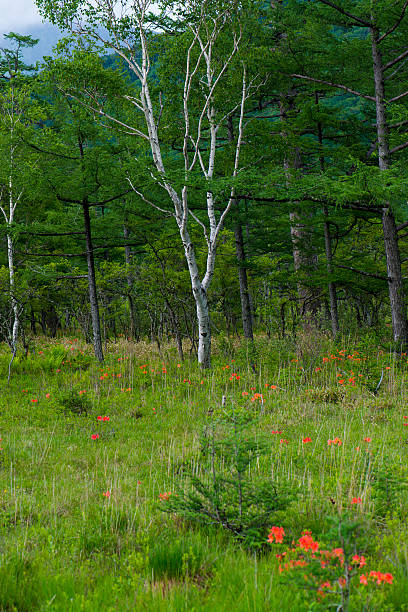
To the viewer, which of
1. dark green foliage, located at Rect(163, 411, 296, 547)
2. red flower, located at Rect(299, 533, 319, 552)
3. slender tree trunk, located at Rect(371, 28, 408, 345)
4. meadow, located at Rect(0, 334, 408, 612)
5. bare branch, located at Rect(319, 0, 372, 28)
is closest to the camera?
meadow, located at Rect(0, 334, 408, 612)

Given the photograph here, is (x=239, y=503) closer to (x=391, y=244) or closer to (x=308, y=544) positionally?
(x=308, y=544)

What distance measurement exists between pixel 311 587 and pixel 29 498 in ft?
8.78

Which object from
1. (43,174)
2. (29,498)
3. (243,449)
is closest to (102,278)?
(43,174)

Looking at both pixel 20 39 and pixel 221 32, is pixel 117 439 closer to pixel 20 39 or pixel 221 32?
pixel 221 32

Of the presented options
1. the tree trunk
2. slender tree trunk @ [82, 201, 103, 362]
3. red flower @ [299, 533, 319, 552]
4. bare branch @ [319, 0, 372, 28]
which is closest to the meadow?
red flower @ [299, 533, 319, 552]

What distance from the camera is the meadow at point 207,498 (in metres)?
2.18

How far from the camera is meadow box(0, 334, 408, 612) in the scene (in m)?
2.18

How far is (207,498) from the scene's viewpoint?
3260 mm

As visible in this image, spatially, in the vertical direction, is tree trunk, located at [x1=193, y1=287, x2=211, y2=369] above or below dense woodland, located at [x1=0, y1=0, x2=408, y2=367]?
below

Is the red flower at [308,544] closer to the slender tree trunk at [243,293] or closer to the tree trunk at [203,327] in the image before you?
the tree trunk at [203,327]

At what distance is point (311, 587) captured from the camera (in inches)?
76.9

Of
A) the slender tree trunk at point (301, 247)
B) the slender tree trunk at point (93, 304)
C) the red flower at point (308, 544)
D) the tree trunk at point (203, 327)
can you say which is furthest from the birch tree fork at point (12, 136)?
the slender tree trunk at point (301, 247)

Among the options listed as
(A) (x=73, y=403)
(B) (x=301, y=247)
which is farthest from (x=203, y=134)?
(A) (x=73, y=403)

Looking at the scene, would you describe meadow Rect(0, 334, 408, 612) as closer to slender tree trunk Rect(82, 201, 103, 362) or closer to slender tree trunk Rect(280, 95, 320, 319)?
slender tree trunk Rect(82, 201, 103, 362)
